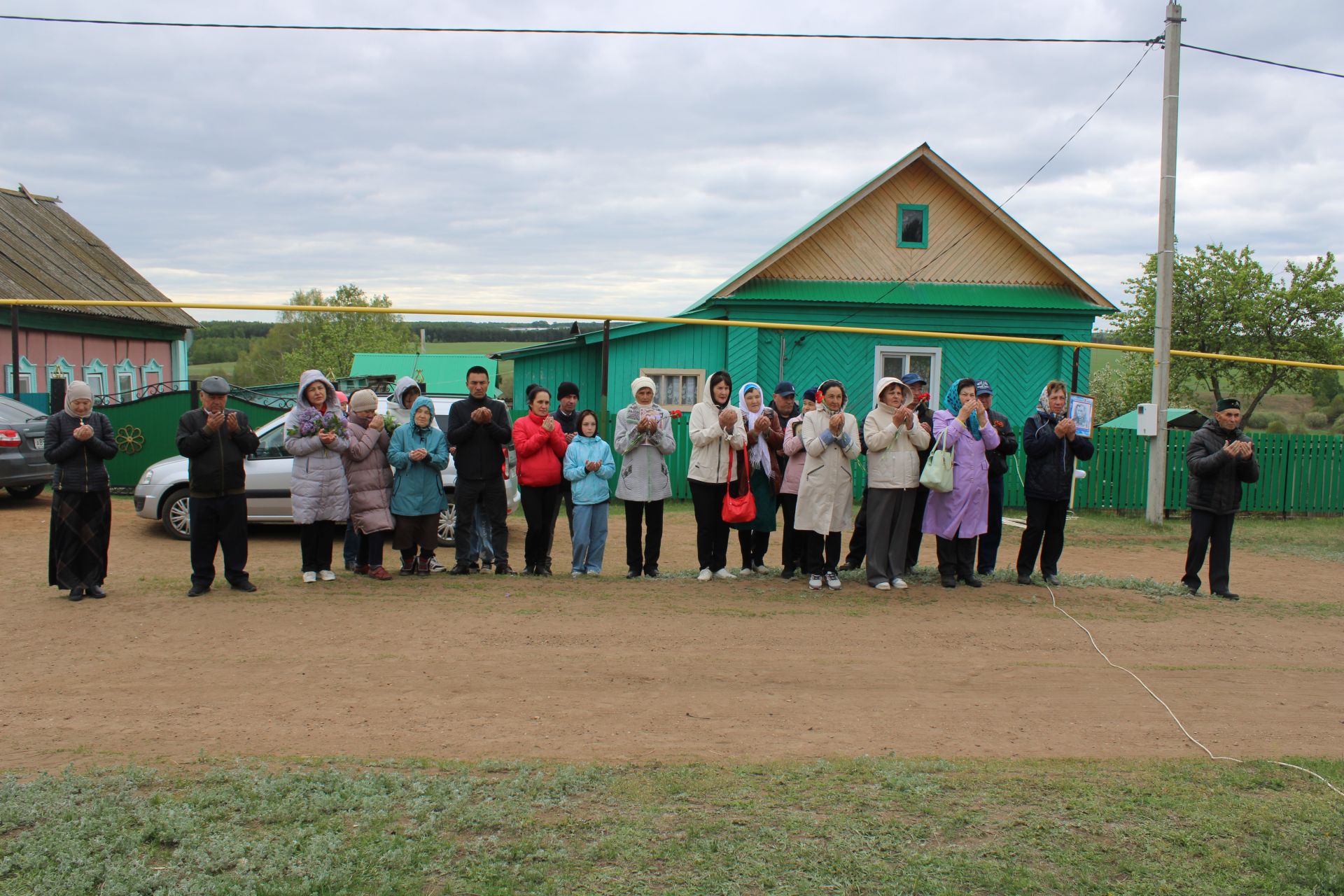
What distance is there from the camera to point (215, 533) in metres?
8.17

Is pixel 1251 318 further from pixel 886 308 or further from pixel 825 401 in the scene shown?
pixel 825 401

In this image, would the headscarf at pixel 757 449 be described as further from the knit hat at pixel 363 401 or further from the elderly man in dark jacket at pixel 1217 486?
the elderly man in dark jacket at pixel 1217 486

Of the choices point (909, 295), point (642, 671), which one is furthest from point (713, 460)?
point (909, 295)

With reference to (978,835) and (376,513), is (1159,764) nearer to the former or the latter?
(978,835)

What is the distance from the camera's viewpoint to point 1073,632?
24.5 ft

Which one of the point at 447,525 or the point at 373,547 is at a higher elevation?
the point at 373,547

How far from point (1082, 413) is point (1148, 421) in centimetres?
610

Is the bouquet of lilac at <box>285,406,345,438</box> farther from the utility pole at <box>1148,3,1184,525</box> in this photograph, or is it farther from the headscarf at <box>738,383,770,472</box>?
the utility pole at <box>1148,3,1184,525</box>

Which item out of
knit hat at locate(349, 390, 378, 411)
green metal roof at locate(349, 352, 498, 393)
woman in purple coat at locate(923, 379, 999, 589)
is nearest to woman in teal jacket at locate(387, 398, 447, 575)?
knit hat at locate(349, 390, 378, 411)

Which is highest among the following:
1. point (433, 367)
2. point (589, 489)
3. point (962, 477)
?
point (433, 367)

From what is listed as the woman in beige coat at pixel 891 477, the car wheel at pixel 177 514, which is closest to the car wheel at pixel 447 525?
the car wheel at pixel 177 514

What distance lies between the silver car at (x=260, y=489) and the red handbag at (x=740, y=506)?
3.96m

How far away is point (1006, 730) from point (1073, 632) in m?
2.42

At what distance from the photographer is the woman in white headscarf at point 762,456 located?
9008 millimetres
